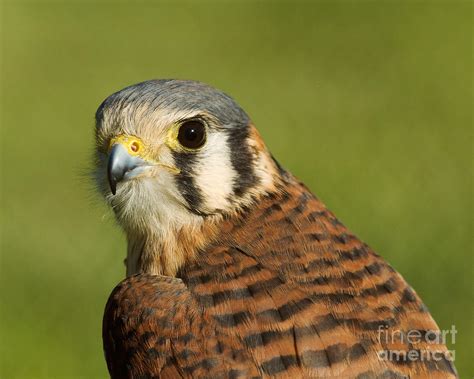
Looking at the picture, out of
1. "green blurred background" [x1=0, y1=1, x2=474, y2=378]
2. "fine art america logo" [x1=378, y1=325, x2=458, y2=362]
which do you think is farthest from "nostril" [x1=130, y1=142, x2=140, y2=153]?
"fine art america logo" [x1=378, y1=325, x2=458, y2=362]

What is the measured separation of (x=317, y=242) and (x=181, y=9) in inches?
355

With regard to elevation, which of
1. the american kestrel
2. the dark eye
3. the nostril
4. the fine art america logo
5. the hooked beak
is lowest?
the fine art america logo

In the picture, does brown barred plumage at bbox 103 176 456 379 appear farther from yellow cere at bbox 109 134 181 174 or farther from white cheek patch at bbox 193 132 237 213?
yellow cere at bbox 109 134 181 174

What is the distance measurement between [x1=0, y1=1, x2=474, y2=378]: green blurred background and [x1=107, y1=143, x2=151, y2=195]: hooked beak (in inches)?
15.8

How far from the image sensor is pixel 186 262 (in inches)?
141

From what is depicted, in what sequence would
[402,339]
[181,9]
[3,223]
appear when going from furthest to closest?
[181,9] < [3,223] < [402,339]

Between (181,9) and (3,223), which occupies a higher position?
(181,9)

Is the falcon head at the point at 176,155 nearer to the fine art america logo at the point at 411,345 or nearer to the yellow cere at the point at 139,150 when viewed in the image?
the yellow cere at the point at 139,150

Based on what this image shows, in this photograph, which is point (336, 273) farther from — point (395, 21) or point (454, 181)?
point (395, 21)

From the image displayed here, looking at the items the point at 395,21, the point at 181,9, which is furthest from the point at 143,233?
the point at 181,9

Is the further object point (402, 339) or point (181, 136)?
point (181, 136)

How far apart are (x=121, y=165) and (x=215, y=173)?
1.18 feet

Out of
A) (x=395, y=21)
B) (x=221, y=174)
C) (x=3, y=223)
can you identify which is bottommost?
(x=3, y=223)

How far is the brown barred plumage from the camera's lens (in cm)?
307
